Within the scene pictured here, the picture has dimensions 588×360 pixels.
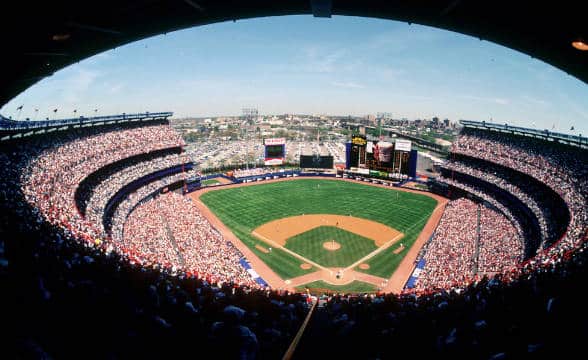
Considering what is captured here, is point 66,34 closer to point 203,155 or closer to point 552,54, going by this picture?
point 552,54

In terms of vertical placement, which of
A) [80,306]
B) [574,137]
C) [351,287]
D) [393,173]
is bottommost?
[351,287]

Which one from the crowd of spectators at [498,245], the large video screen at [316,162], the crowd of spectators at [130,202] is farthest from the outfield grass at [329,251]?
the large video screen at [316,162]

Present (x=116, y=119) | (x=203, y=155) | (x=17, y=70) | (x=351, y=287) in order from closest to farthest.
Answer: (x=17, y=70) < (x=351, y=287) < (x=116, y=119) < (x=203, y=155)

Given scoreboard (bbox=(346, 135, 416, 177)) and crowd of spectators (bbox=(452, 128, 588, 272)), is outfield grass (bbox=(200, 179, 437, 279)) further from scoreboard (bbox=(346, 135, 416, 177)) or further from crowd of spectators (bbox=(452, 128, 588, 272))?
crowd of spectators (bbox=(452, 128, 588, 272))

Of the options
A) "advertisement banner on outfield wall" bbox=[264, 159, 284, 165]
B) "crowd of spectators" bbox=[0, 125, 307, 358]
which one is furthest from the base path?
"advertisement banner on outfield wall" bbox=[264, 159, 284, 165]

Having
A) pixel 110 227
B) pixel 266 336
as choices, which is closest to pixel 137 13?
pixel 266 336

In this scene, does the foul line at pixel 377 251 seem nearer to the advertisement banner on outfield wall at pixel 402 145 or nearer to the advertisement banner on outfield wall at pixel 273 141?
the advertisement banner on outfield wall at pixel 402 145
